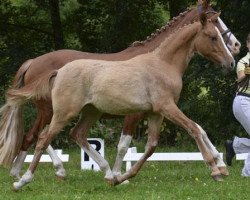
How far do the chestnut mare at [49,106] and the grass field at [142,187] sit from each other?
405 mm

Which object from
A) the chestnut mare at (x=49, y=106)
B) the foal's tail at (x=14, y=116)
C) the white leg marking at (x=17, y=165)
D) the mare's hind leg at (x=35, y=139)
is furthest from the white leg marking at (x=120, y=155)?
the white leg marking at (x=17, y=165)

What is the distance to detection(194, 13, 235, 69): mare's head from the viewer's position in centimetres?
804

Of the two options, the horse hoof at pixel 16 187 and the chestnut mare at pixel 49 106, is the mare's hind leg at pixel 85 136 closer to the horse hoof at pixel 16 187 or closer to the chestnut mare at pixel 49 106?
the chestnut mare at pixel 49 106

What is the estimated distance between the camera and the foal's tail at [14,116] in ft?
27.1

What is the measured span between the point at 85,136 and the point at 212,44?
2.00m

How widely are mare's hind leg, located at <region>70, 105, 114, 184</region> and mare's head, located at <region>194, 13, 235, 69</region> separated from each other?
5.25 ft

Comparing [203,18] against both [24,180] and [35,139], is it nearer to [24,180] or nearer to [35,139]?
[24,180]

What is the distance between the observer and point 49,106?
9.50 metres

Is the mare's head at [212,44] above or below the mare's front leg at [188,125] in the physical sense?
above

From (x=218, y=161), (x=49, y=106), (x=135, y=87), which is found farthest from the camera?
(x=49, y=106)

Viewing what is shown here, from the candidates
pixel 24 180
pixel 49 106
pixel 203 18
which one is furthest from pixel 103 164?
pixel 203 18

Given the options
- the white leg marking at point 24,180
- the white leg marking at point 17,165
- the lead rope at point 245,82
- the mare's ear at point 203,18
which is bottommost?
the white leg marking at point 17,165

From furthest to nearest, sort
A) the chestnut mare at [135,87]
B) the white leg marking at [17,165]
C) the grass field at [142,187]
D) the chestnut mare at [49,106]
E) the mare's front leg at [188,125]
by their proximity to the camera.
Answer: the white leg marking at [17,165]
the chestnut mare at [49,106]
the chestnut mare at [135,87]
the mare's front leg at [188,125]
the grass field at [142,187]

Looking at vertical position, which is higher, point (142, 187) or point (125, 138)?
point (125, 138)
